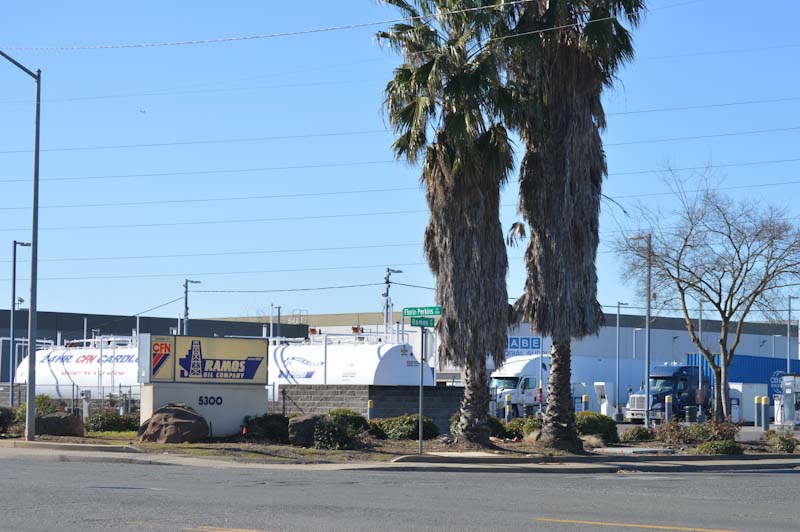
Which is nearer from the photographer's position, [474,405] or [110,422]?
[474,405]

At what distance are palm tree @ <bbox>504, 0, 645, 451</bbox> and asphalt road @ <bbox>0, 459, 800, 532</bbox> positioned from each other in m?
5.29

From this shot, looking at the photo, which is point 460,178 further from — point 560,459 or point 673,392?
point 673,392

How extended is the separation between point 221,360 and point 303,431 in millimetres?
4940

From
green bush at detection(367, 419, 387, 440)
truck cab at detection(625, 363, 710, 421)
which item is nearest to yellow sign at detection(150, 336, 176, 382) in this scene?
green bush at detection(367, 419, 387, 440)

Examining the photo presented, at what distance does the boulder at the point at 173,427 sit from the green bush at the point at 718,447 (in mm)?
12637

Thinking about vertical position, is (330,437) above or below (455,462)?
above

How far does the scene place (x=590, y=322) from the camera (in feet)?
88.8

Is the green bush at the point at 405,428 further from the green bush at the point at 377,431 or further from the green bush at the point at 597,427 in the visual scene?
the green bush at the point at 597,427

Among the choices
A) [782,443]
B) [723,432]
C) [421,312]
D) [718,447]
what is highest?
[421,312]

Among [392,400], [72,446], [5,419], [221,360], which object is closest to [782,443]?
[392,400]

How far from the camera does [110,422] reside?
106 feet

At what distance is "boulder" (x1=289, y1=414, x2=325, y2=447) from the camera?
26.9 m

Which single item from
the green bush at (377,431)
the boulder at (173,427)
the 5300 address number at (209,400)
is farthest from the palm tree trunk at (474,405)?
the 5300 address number at (209,400)

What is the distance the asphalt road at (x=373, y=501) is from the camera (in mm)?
12617
